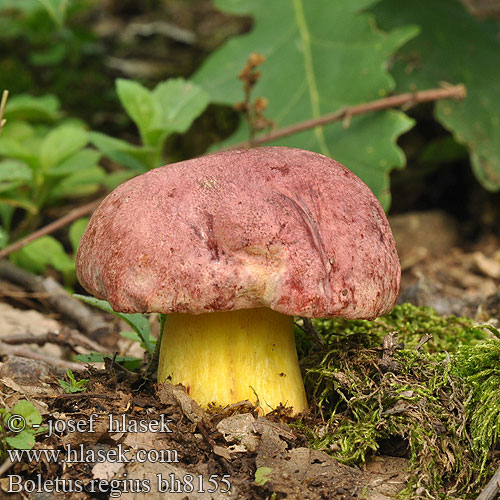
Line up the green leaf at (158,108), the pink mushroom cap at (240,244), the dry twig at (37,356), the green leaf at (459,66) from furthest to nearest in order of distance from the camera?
the green leaf at (459,66)
the green leaf at (158,108)
the dry twig at (37,356)
the pink mushroom cap at (240,244)

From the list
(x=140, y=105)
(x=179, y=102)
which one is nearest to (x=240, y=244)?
(x=140, y=105)

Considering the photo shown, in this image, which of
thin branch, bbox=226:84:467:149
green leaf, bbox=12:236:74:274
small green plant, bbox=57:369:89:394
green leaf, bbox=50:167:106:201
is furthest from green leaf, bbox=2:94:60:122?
small green plant, bbox=57:369:89:394

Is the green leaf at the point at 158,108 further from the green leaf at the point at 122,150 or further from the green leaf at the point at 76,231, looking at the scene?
the green leaf at the point at 76,231

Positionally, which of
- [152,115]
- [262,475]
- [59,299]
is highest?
[152,115]

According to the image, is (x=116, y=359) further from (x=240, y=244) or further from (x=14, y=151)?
(x=14, y=151)

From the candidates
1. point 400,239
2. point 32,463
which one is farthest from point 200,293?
point 400,239

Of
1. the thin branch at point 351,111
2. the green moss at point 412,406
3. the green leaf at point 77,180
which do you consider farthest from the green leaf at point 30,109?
the green moss at point 412,406

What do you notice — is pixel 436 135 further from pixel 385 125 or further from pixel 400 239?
pixel 385 125
